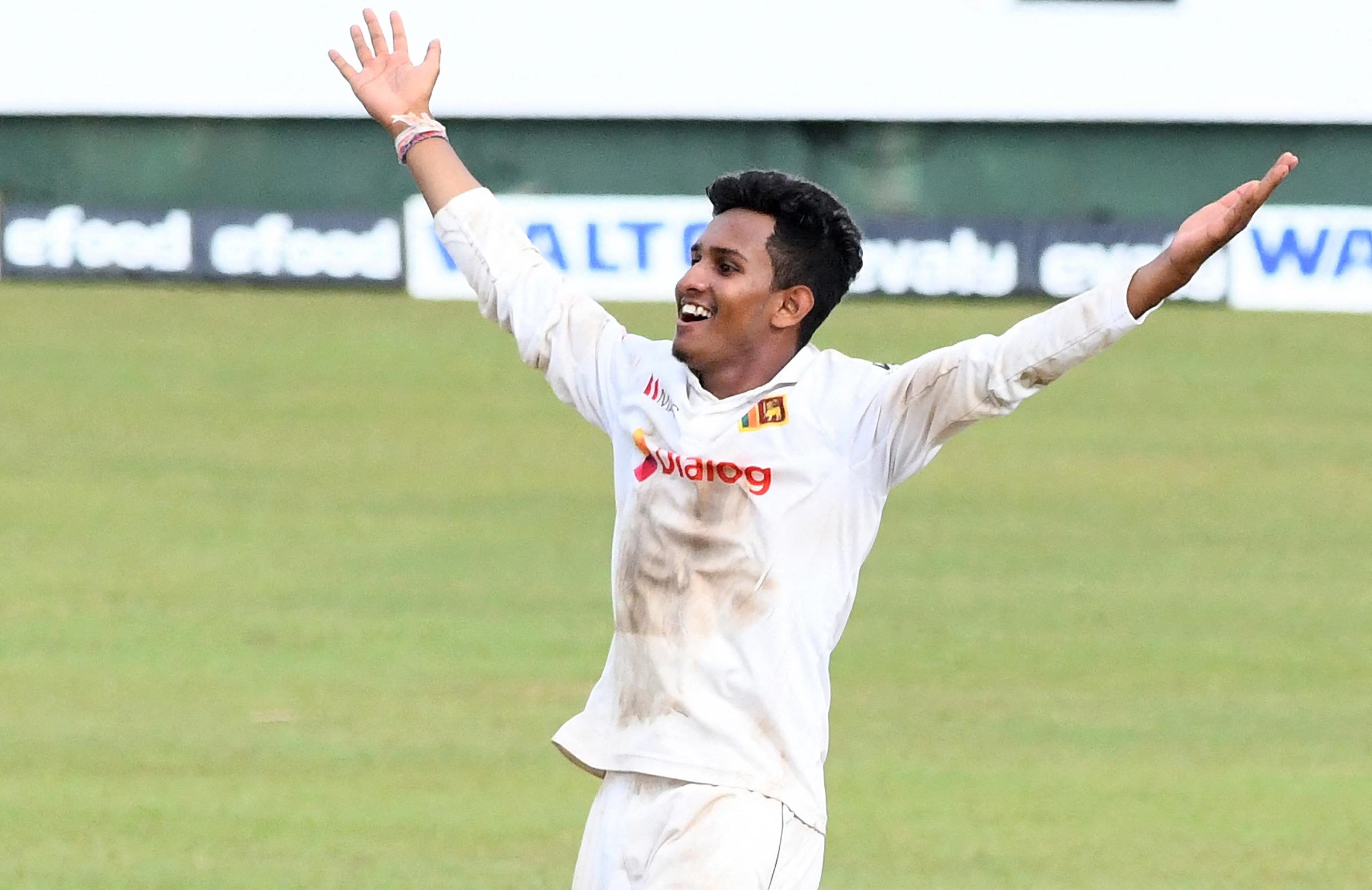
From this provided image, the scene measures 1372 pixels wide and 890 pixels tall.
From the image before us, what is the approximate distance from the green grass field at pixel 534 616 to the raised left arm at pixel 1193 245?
14.9 ft

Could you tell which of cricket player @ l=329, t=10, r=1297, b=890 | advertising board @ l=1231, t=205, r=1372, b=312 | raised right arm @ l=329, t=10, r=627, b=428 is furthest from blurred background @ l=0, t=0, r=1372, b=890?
cricket player @ l=329, t=10, r=1297, b=890

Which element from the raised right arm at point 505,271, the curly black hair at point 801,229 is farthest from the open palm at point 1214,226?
the raised right arm at point 505,271

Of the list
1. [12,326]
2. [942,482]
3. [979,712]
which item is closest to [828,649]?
[979,712]

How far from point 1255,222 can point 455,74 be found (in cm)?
978

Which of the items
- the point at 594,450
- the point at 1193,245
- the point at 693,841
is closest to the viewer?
the point at 1193,245

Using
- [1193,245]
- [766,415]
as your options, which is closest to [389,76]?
[766,415]

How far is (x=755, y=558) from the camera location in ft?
15.6

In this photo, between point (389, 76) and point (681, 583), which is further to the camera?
point (389, 76)

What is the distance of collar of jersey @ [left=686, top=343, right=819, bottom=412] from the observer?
4832 millimetres

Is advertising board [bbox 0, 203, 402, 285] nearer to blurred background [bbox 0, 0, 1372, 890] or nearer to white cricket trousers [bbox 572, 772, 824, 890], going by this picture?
blurred background [bbox 0, 0, 1372, 890]

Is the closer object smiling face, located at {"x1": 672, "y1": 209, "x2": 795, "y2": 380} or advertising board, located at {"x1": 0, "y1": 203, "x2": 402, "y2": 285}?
smiling face, located at {"x1": 672, "y1": 209, "x2": 795, "y2": 380}

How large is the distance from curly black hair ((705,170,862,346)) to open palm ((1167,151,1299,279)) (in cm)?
72

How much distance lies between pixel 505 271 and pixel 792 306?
2.14ft

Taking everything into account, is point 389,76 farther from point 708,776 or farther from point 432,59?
point 708,776
